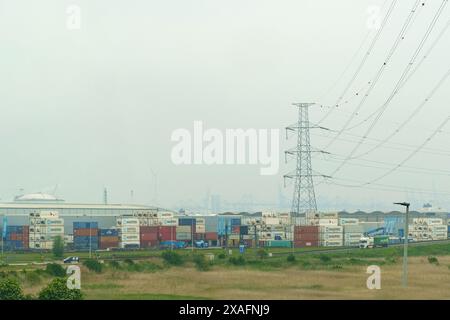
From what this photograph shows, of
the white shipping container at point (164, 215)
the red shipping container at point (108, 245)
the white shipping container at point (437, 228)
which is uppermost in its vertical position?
the white shipping container at point (164, 215)

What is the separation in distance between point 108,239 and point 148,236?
3165 mm

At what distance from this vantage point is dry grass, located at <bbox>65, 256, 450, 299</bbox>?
1617cm

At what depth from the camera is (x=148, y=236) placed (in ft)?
187

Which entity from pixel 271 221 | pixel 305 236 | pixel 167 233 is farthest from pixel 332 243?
pixel 167 233

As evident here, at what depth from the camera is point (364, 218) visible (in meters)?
77.6

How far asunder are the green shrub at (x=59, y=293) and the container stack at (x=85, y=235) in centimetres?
3794

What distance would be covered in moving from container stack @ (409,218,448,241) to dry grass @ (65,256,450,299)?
4348 cm

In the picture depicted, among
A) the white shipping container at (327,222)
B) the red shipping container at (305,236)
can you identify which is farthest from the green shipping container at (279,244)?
the white shipping container at (327,222)

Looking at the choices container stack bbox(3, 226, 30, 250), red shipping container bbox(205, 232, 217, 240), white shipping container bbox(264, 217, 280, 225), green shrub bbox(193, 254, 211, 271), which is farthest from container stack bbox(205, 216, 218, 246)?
green shrub bbox(193, 254, 211, 271)

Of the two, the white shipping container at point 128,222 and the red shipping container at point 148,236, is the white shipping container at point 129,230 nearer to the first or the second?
the white shipping container at point 128,222

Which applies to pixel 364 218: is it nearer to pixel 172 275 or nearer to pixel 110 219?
pixel 110 219

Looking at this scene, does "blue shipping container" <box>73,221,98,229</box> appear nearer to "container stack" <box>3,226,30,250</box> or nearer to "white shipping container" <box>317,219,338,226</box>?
"container stack" <box>3,226,30,250</box>

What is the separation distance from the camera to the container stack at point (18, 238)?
5534 cm

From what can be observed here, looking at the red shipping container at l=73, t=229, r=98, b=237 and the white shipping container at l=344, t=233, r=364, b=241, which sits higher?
the red shipping container at l=73, t=229, r=98, b=237
